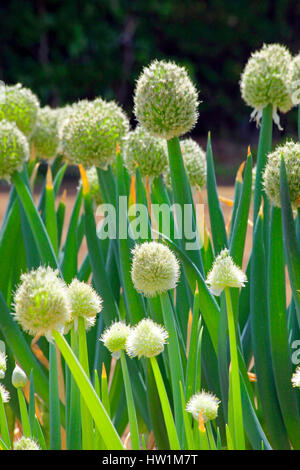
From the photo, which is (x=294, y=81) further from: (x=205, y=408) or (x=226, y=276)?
(x=205, y=408)

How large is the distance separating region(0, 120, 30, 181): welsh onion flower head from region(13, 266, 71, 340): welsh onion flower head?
576mm

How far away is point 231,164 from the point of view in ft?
29.6

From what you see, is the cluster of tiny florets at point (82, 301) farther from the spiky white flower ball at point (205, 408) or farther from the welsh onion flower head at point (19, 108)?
the welsh onion flower head at point (19, 108)

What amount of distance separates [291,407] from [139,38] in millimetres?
8277

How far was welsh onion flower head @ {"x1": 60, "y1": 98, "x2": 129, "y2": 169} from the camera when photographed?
1.24 meters

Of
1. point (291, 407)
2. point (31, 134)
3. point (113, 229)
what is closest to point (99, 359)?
point (113, 229)

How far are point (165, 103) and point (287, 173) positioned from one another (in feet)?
0.70

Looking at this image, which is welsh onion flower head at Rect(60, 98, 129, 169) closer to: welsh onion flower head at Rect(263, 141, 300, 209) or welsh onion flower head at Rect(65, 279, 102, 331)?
welsh onion flower head at Rect(263, 141, 300, 209)

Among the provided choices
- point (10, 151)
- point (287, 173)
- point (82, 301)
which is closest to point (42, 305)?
point (82, 301)

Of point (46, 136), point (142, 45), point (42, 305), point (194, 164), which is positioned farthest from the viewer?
point (142, 45)

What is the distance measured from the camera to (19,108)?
144 centimetres

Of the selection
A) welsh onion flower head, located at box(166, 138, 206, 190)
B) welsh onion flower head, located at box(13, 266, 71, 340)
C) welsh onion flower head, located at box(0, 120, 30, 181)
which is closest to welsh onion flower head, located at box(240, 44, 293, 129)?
welsh onion flower head, located at box(166, 138, 206, 190)

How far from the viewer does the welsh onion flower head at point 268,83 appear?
1.20m
